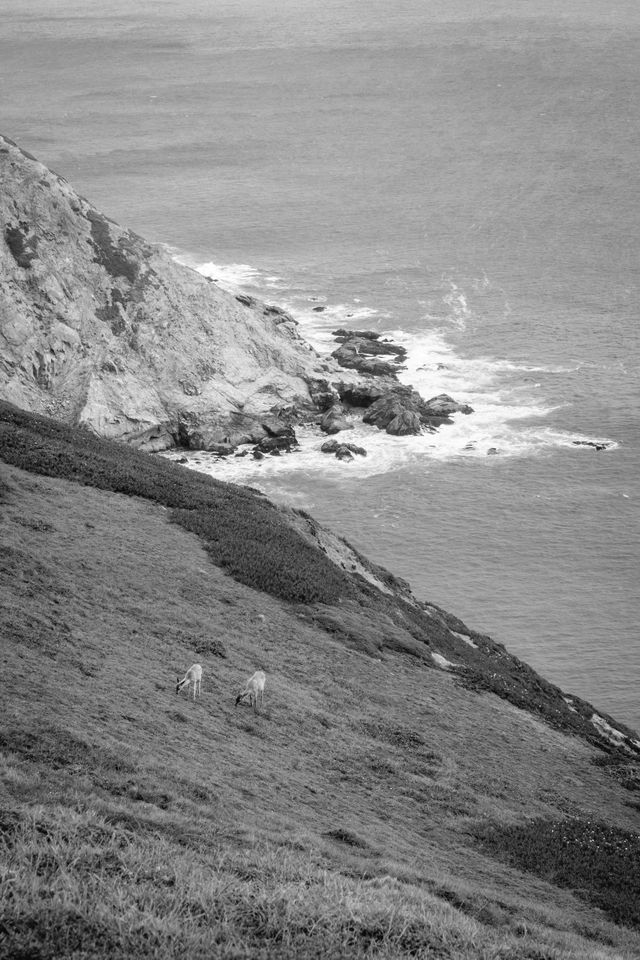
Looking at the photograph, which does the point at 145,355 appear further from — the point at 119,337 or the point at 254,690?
the point at 254,690

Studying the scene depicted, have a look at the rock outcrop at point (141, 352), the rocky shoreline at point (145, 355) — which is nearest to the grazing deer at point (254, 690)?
the rocky shoreline at point (145, 355)

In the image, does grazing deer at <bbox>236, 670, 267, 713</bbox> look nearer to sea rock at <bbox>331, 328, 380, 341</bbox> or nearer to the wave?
the wave

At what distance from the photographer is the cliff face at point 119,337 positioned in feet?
226

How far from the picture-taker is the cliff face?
68.8 meters

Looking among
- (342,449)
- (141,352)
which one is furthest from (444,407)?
(141,352)

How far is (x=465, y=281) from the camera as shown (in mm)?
107688

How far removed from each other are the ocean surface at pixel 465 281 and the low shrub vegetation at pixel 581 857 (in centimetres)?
2348

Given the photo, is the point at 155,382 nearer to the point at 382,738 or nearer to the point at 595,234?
the point at 382,738

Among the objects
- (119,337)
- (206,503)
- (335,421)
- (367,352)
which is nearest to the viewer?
(206,503)

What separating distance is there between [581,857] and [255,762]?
7.24 meters

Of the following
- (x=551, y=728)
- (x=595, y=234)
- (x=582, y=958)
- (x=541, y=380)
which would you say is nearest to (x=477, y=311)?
(x=541, y=380)

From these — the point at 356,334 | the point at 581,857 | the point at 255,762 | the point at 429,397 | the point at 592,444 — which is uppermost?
the point at 356,334

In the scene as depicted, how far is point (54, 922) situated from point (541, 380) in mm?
75955

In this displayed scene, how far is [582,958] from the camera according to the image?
16.5 m
